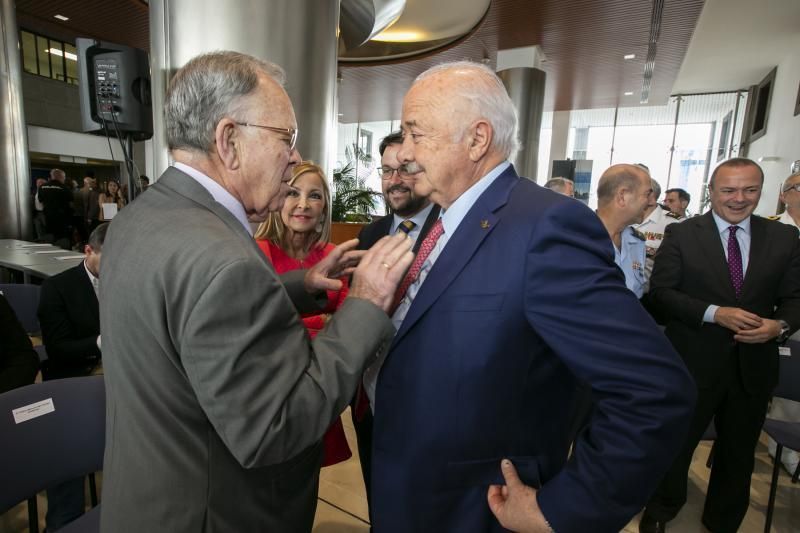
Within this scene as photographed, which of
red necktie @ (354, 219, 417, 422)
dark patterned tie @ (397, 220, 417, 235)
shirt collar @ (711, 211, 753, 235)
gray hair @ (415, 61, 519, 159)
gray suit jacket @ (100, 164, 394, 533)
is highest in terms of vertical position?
gray hair @ (415, 61, 519, 159)

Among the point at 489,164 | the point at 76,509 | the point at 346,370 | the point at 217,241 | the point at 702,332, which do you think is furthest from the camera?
the point at 702,332

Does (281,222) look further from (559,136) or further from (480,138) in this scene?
(559,136)

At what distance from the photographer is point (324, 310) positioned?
180cm

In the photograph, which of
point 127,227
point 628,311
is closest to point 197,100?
point 127,227

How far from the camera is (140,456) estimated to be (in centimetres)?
88

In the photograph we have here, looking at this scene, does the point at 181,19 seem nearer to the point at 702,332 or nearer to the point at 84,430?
the point at 84,430

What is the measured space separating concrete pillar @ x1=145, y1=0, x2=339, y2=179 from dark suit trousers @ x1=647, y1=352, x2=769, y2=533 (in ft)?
7.72

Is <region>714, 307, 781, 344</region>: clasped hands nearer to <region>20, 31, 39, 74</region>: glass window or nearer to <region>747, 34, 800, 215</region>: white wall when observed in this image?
<region>747, 34, 800, 215</region>: white wall

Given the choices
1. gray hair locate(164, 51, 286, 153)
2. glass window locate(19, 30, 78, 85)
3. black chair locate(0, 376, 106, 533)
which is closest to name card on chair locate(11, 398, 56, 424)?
black chair locate(0, 376, 106, 533)

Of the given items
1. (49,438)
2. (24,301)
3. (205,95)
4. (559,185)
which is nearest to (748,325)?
(205,95)

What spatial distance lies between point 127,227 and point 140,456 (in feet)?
1.49

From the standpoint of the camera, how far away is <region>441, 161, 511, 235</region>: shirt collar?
1.10 meters

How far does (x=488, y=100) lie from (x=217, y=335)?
0.79 metres

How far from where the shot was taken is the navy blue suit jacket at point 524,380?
86cm
